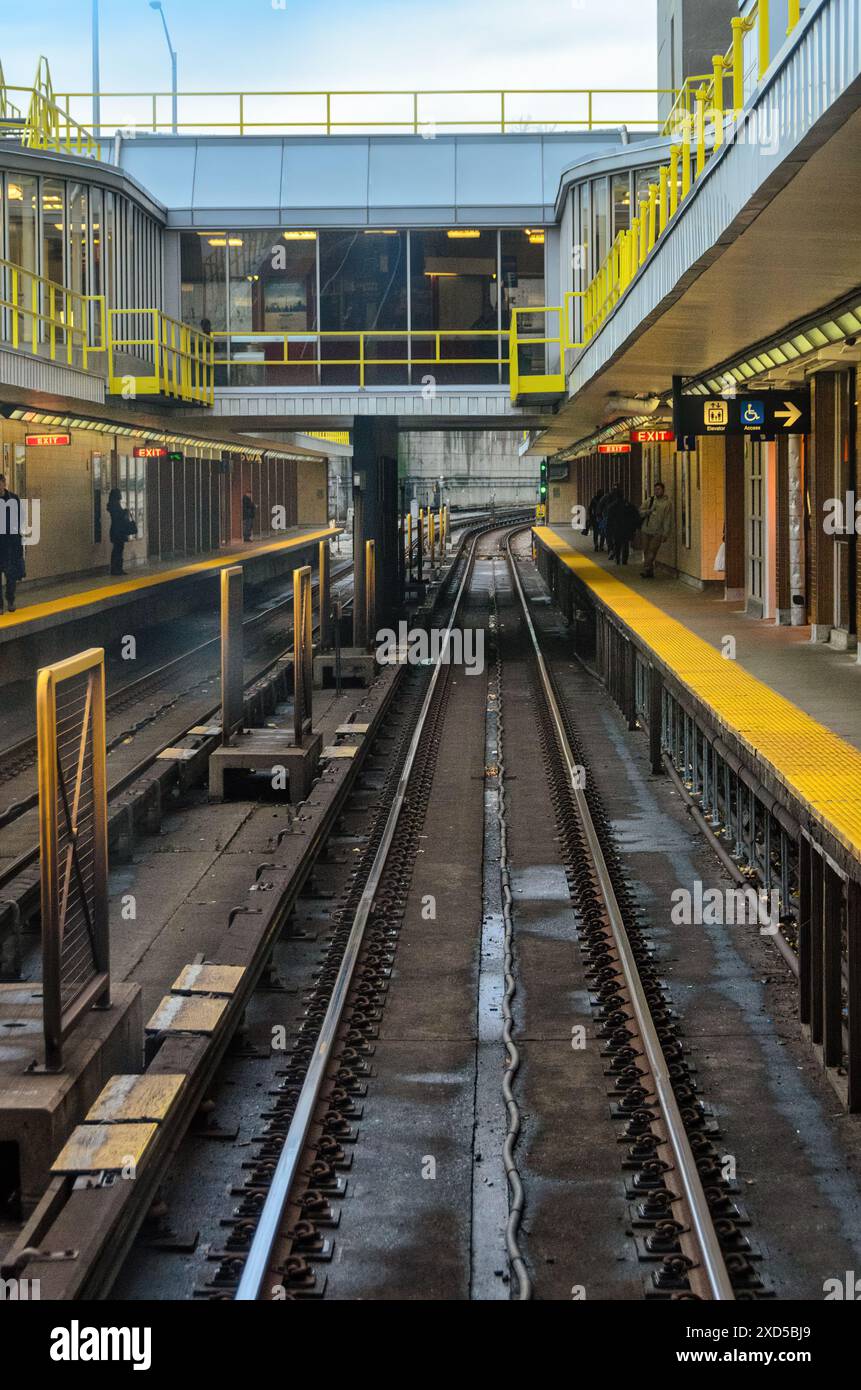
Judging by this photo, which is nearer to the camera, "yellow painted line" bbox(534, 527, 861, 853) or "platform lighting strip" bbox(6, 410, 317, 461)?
"yellow painted line" bbox(534, 527, 861, 853)

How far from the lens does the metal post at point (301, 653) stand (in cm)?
1265

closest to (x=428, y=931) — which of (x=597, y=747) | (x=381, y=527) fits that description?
(x=597, y=747)

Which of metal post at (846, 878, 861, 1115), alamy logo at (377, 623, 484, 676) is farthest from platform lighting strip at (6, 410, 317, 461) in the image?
metal post at (846, 878, 861, 1115)

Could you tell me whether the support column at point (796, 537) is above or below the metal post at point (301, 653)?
above

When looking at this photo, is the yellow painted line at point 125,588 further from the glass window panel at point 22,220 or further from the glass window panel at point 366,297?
the glass window panel at point 22,220

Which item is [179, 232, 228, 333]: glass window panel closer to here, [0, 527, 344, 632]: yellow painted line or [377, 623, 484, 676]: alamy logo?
[0, 527, 344, 632]: yellow painted line

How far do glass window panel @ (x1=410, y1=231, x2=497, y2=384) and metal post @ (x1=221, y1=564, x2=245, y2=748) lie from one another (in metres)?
11.1

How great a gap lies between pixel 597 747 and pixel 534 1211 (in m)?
10.2

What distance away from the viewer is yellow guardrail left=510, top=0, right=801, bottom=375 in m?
8.39

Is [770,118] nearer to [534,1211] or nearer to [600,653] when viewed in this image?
[534,1211]

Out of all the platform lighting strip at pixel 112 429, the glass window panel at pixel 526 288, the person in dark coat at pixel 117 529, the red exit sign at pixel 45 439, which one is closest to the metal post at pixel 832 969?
the platform lighting strip at pixel 112 429

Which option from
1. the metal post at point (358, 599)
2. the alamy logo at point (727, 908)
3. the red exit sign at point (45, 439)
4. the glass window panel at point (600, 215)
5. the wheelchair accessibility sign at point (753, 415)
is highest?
the glass window panel at point (600, 215)
